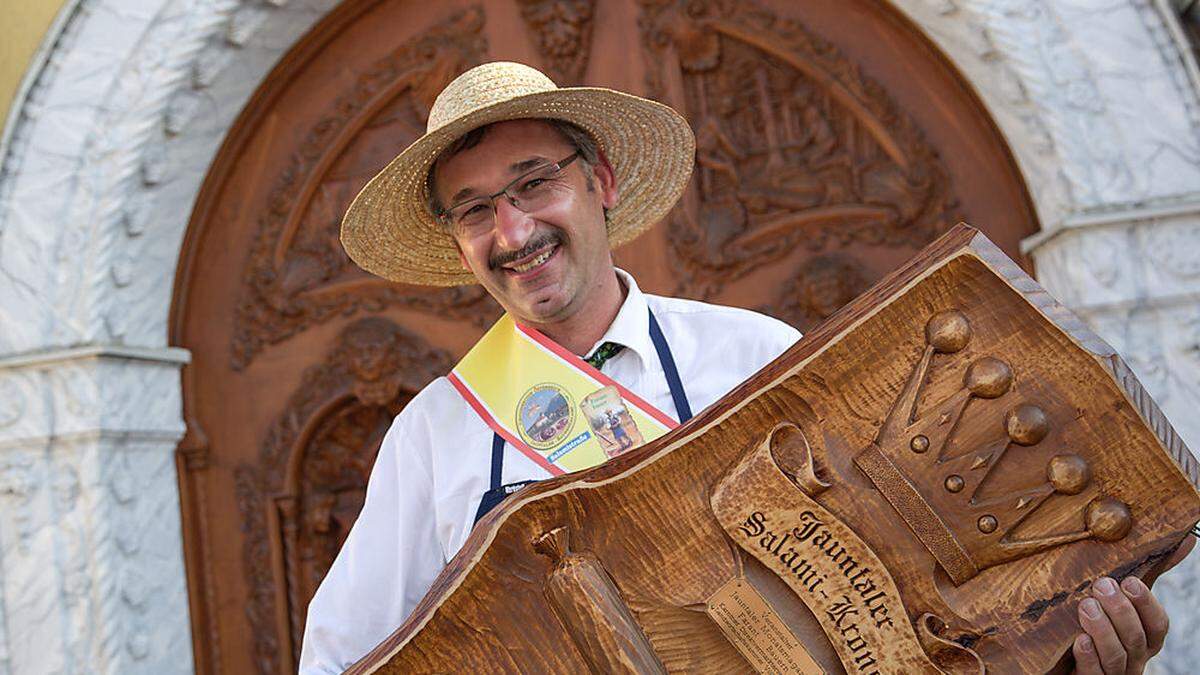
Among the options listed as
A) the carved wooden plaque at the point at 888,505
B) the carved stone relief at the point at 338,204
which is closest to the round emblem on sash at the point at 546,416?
the carved wooden plaque at the point at 888,505

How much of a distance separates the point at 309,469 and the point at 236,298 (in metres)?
0.50

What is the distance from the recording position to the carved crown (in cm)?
103

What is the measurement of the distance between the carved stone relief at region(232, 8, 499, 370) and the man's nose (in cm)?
172

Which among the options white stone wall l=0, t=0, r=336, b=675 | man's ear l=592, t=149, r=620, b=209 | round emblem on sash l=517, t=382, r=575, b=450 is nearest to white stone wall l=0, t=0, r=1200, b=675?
white stone wall l=0, t=0, r=336, b=675

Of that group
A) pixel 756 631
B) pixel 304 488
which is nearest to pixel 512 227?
pixel 756 631

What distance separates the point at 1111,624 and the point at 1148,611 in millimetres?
51

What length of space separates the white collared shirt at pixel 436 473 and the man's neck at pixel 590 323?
2cm

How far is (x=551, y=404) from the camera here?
1572 millimetres

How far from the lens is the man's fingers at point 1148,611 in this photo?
3.34ft

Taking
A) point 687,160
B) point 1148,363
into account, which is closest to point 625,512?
point 687,160

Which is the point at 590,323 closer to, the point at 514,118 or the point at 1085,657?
the point at 514,118

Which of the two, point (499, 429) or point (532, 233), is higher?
point (532, 233)

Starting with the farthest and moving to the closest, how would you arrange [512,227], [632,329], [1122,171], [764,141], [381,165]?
[381,165], [764,141], [1122,171], [632,329], [512,227]

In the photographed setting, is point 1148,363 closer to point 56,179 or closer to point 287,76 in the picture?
point 287,76
